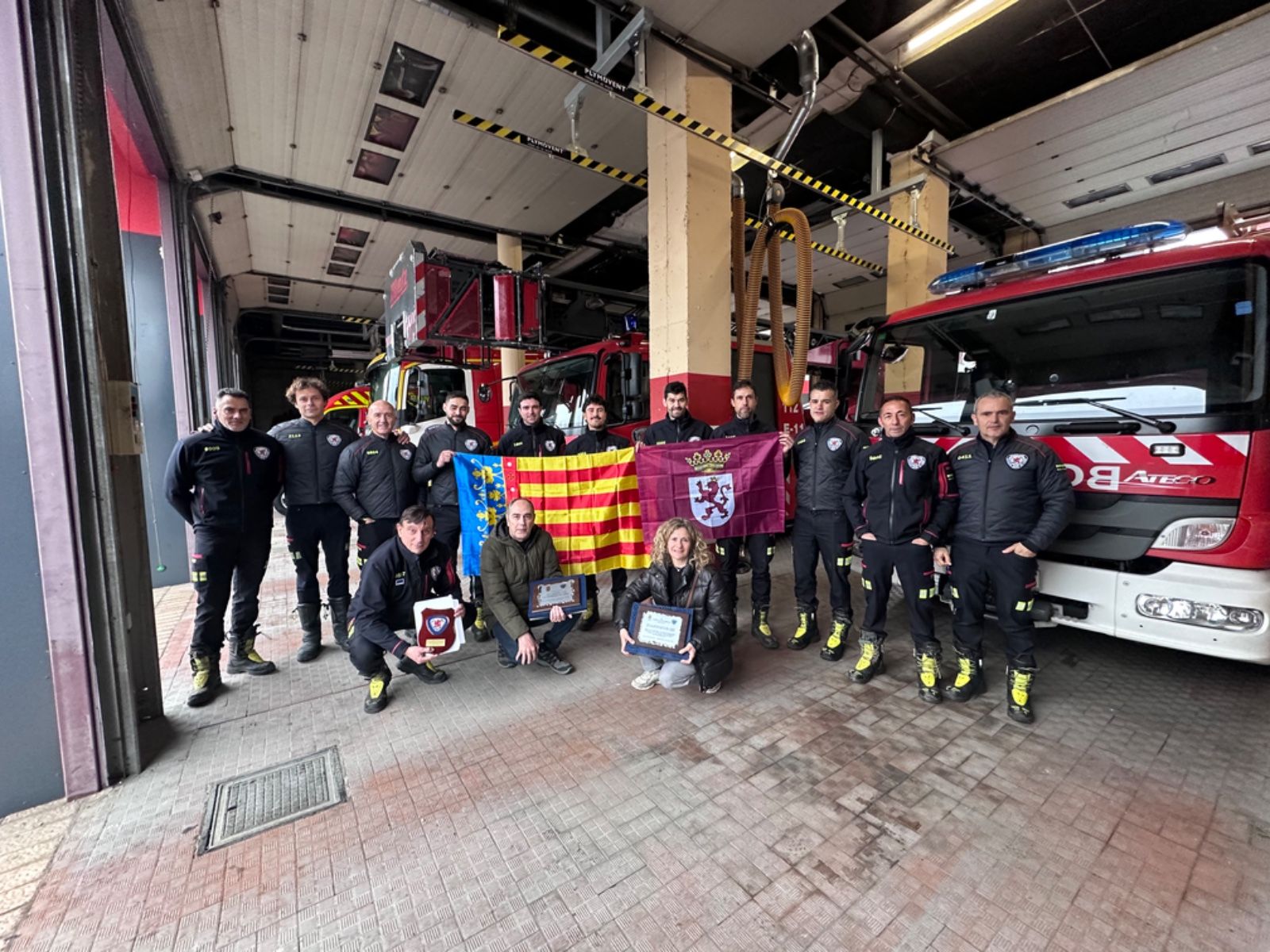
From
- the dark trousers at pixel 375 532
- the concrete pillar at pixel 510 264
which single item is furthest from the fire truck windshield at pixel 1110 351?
the concrete pillar at pixel 510 264

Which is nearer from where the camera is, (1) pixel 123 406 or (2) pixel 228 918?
(2) pixel 228 918

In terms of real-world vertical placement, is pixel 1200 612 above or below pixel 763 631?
above

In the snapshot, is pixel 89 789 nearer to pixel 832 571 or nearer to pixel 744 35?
pixel 832 571

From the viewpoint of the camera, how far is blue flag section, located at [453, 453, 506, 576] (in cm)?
399

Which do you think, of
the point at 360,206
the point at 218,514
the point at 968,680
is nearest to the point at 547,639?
the point at 218,514

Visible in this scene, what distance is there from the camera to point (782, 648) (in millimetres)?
3721

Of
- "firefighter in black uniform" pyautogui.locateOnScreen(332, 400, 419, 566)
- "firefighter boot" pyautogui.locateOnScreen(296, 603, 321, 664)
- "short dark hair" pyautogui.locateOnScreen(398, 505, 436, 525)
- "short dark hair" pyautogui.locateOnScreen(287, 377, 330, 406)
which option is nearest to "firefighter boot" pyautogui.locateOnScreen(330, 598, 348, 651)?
"firefighter boot" pyautogui.locateOnScreen(296, 603, 321, 664)

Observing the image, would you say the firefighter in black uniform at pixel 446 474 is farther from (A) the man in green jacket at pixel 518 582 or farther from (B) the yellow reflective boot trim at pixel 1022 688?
(B) the yellow reflective boot trim at pixel 1022 688

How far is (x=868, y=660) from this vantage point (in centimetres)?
325

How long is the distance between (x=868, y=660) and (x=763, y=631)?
747mm

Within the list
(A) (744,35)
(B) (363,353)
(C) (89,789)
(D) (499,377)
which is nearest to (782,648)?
(C) (89,789)

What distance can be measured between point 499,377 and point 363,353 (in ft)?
51.8

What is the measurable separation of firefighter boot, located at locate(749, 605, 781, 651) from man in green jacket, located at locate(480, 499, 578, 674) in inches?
53.7

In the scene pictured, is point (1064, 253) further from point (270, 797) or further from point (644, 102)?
point (270, 797)
